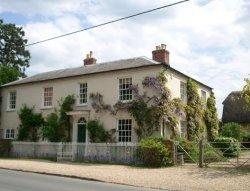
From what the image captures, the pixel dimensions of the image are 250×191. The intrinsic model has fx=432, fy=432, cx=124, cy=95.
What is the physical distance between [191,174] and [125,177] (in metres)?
3.03

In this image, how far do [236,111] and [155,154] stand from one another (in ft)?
76.2

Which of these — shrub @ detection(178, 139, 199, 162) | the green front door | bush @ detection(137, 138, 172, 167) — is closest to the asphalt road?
bush @ detection(137, 138, 172, 167)

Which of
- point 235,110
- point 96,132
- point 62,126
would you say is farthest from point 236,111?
point 62,126

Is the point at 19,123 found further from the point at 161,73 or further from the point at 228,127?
the point at 228,127

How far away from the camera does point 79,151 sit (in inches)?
1055

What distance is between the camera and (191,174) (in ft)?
61.8

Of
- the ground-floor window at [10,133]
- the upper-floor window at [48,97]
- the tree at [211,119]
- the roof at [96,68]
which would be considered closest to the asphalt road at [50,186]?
the roof at [96,68]

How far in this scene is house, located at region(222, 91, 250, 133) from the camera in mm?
42531

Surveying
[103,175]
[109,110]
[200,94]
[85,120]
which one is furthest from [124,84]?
[103,175]

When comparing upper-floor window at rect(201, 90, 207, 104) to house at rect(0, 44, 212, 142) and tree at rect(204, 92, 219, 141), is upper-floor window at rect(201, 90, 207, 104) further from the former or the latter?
tree at rect(204, 92, 219, 141)

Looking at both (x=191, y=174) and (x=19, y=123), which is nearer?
(x=191, y=174)

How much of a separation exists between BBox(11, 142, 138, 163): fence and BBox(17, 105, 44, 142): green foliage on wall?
1.91 m

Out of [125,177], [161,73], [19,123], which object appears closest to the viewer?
[125,177]

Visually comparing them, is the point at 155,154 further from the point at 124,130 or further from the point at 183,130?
the point at 183,130
